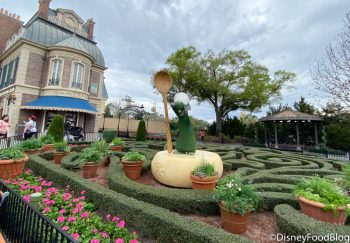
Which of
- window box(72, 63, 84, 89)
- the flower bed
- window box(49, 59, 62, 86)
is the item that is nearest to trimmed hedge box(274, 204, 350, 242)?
the flower bed

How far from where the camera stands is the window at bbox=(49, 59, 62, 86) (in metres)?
16.3

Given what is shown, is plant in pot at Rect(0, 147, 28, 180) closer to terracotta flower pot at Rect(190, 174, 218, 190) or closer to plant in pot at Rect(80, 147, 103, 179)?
plant in pot at Rect(80, 147, 103, 179)

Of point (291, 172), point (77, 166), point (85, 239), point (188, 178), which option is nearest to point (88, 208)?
point (85, 239)

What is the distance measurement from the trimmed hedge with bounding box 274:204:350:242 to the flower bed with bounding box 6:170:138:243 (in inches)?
85.6

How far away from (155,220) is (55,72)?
1807 cm

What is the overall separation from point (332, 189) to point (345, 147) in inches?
664

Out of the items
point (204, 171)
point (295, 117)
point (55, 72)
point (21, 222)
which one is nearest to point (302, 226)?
point (204, 171)

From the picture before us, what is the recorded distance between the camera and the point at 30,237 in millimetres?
2561

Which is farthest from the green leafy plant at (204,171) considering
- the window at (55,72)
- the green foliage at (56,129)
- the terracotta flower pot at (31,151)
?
the window at (55,72)

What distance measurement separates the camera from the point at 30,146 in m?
7.61

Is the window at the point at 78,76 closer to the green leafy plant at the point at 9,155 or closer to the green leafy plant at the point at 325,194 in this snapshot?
the green leafy plant at the point at 9,155

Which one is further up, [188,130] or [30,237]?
[188,130]

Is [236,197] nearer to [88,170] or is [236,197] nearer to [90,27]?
[88,170]

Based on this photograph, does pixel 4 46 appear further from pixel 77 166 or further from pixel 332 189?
pixel 332 189
